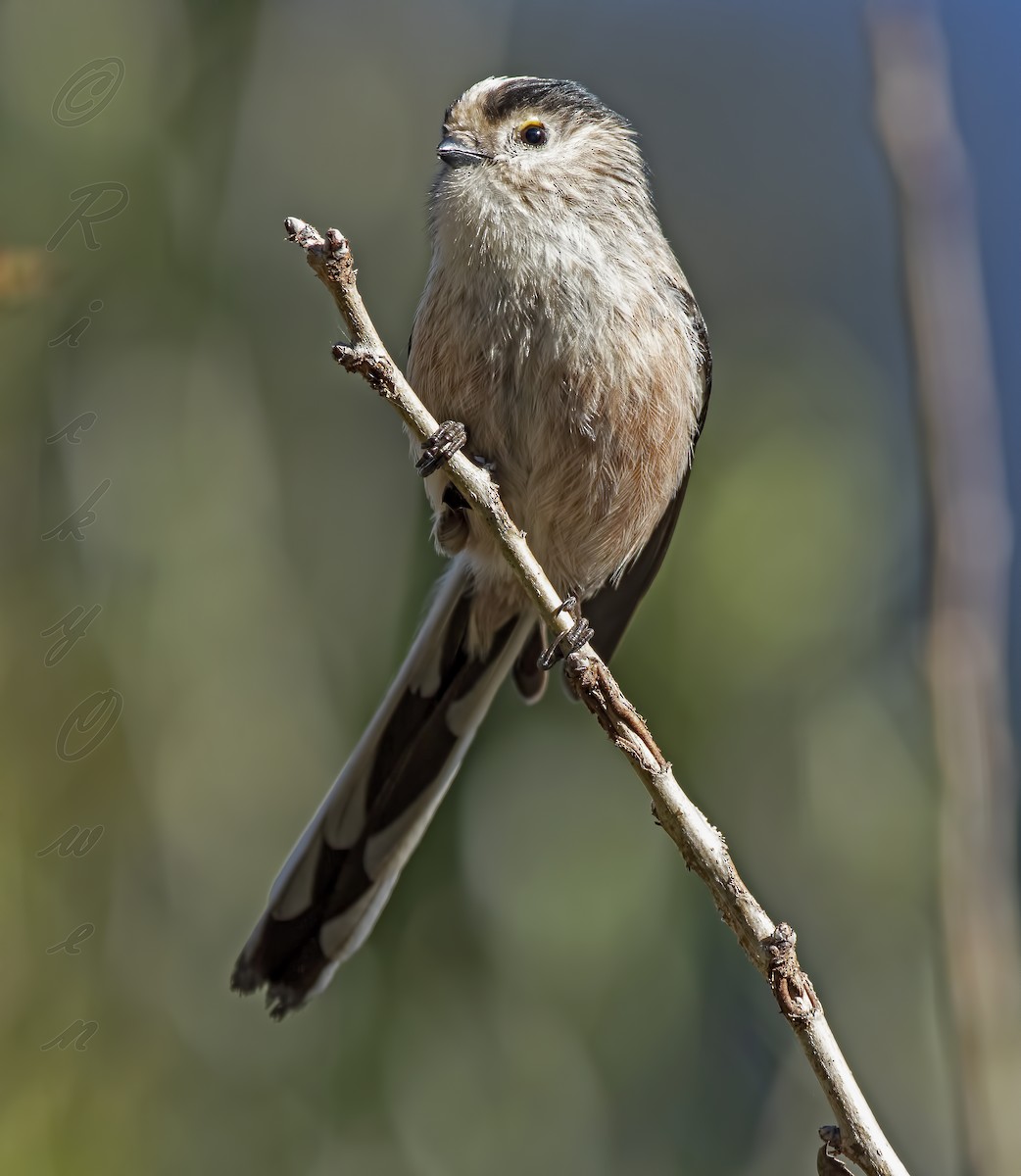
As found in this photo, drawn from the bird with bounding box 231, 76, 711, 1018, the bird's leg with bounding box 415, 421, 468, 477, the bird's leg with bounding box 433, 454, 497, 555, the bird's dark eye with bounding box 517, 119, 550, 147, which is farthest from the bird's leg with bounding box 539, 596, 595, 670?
the bird's dark eye with bounding box 517, 119, 550, 147

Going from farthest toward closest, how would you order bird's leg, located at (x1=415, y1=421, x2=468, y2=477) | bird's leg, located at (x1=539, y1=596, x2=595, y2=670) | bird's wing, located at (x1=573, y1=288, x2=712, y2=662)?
bird's wing, located at (x1=573, y1=288, x2=712, y2=662) < bird's leg, located at (x1=539, y1=596, x2=595, y2=670) < bird's leg, located at (x1=415, y1=421, x2=468, y2=477)

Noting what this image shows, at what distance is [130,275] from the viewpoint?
424 cm

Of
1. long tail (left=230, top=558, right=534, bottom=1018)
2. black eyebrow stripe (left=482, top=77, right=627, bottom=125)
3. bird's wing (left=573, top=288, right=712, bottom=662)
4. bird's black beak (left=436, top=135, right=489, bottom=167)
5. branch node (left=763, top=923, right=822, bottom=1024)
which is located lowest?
long tail (left=230, top=558, right=534, bottom=1018)

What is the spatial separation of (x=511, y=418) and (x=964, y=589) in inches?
47.3

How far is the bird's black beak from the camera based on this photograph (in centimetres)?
329

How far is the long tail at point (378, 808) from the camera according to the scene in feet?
10.8

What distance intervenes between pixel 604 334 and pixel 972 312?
3.06 ft

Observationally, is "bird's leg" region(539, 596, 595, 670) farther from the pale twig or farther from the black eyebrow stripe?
the black eyebrow stripe

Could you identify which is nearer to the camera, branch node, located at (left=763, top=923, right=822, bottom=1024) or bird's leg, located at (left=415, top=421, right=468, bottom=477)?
branch node, located at (left=763, top=923, right=822, bottom=1024)

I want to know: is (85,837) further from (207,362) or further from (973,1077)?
(973,1077)

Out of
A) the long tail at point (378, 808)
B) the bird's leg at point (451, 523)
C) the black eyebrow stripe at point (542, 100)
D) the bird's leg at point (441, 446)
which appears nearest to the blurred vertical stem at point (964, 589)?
the bird's leg at point (441, 446)

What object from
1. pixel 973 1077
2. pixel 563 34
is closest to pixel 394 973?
pixel 973 1077

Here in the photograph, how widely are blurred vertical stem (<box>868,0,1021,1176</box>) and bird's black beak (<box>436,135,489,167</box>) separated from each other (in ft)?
3.32

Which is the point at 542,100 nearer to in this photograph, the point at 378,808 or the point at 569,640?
the point at 569,640
